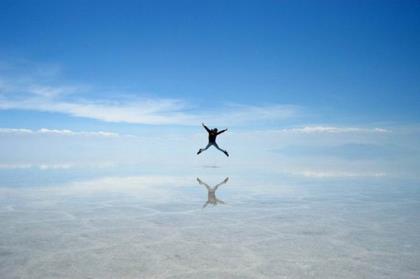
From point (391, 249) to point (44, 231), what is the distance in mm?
7074

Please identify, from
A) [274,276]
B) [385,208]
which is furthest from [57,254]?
[385,208]

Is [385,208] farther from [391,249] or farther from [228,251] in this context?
[228,251]

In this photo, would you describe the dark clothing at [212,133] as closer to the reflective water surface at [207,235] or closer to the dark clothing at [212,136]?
the dark clothing at [212,136]

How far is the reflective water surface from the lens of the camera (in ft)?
18.9

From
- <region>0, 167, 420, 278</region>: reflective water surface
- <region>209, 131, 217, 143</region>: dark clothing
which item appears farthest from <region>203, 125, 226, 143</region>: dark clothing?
<region>0, 167, 420, 278</region>: reflective water surface

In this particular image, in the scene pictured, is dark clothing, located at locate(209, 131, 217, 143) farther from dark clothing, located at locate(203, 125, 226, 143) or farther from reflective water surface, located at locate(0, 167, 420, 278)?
reflective water surface, located at locate(0, 167, 420, 278)

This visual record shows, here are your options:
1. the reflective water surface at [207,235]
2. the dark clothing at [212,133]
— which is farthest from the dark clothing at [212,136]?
the reflective water surface at [207,235]

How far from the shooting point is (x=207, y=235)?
766 cm

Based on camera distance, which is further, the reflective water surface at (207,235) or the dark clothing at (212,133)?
the dark clothing at (212,133)

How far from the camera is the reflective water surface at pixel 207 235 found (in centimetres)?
576

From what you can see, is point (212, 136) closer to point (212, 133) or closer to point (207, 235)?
point (212, 133)

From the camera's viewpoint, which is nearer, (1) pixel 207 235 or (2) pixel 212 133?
(1) pixel 207 235

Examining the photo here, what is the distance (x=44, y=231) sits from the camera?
7.98 meters

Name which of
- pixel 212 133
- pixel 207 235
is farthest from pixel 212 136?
pixel 207 235
